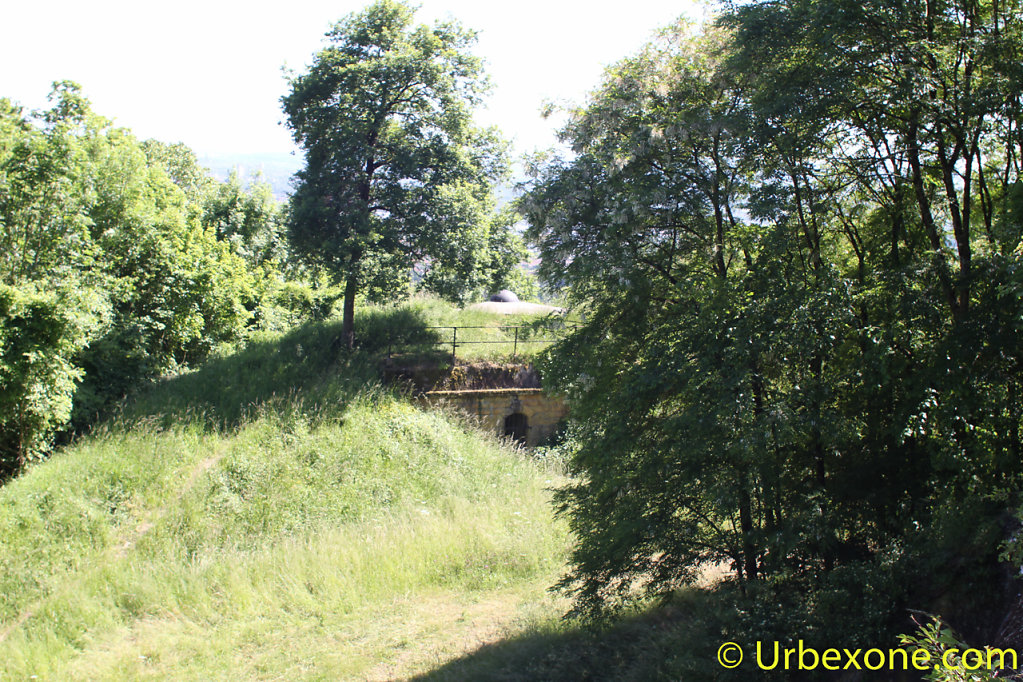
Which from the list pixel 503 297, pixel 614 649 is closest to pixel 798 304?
pixel 614 649

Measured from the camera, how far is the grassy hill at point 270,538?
982 cm

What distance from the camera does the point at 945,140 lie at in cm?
726

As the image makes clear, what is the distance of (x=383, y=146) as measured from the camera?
18.0m

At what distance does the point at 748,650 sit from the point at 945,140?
558 centimetres

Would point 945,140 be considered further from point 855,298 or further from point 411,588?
point 411,588

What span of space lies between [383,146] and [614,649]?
13.6 meters

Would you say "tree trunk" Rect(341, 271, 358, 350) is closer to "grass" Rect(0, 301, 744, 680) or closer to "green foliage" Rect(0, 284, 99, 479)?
"grass" Rect(0, 301, 744, 680)

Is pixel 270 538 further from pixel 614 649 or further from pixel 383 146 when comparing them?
pixel 383 146

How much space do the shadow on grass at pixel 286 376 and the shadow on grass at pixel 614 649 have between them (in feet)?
28.7

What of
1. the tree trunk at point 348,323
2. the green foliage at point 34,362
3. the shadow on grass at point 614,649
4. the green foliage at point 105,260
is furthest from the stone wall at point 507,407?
the shadow on grass at point 614,649

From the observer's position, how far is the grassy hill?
982 cm

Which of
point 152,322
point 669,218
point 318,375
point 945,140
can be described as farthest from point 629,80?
point 152,322

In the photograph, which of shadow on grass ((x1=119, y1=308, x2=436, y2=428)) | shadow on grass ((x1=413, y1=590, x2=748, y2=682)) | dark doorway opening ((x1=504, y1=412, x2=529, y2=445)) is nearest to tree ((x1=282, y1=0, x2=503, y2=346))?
shadow on grass ((x1=119, y1=308, x2=436, y2=428))

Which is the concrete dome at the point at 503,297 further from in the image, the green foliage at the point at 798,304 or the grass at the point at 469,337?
the green foliage at the point at 798,304
